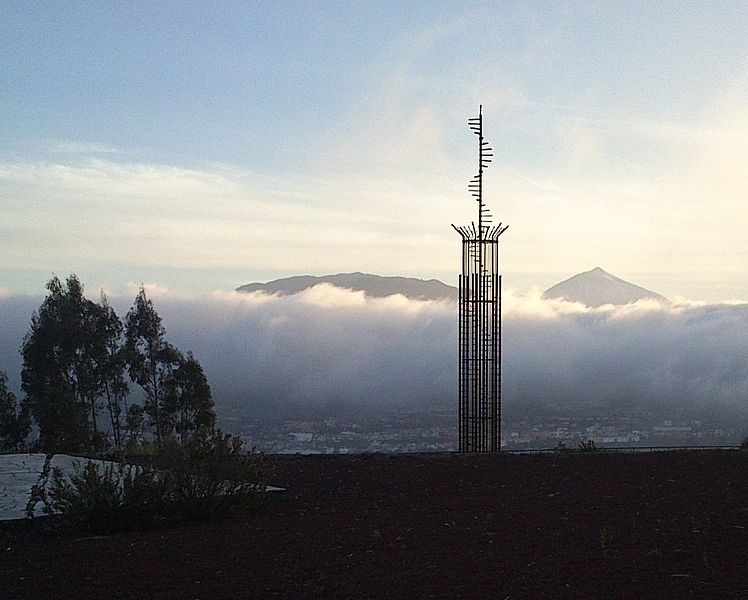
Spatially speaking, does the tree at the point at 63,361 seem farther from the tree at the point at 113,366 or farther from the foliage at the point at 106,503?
the foliage at the point at 106,503

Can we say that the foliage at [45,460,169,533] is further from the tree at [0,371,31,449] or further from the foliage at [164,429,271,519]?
the tree at [0,371,31,449]

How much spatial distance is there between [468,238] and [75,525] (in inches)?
404

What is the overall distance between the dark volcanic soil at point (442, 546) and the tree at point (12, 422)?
16696mm

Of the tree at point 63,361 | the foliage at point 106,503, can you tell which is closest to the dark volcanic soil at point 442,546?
the foliage at point 106,503

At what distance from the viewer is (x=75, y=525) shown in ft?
33.6

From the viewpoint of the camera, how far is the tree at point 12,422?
88.7 feet

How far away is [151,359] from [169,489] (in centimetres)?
1807

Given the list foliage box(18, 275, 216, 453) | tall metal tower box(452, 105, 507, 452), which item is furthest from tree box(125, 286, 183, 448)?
tall metal tower box(452, 105, 507, 452)

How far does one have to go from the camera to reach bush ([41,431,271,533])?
33.4 feet

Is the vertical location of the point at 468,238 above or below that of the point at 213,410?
above

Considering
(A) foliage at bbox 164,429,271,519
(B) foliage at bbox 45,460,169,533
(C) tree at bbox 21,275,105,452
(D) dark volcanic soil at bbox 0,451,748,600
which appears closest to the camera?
(D) dark volcanic soil at bbox 0,451,748,600

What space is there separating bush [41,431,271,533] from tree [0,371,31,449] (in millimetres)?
16494

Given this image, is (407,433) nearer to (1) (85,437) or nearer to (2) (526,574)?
(1) (85,437)

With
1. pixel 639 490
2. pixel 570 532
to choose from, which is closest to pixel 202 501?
pixel 570 532
